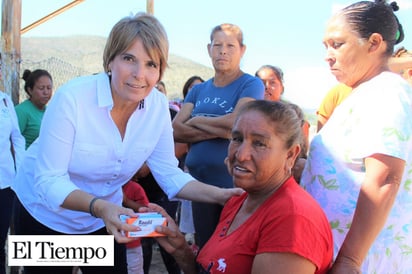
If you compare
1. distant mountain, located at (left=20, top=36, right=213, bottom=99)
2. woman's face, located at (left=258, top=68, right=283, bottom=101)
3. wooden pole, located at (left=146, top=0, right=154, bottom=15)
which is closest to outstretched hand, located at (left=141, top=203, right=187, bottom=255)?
distant mountain, located at (left=20, top=36, right=213, bottom=99)

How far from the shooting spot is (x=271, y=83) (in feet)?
15.1

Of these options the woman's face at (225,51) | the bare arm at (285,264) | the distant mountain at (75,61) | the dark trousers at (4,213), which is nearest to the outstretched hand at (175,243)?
the bare arm at (285,264)

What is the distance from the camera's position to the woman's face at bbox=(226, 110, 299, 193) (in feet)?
5.76

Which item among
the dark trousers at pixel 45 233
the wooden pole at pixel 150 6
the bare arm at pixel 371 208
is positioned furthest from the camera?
the wooden pole at pixel 150 6

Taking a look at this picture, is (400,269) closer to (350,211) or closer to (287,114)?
(350,211)

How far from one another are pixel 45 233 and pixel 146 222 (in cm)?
82

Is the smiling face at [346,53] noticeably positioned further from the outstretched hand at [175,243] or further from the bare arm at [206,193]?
the outstretched hand at [175,243]

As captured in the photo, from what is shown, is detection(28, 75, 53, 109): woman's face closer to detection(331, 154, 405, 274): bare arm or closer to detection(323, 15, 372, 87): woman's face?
detection(323, 15, 372, 87): woman's face

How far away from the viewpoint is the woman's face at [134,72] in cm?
222

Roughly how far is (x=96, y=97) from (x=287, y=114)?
3.46 feet

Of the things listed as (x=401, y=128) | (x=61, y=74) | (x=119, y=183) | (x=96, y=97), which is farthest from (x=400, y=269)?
(x=61, y=74)

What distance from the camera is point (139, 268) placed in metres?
3.74

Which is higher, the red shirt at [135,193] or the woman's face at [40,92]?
the woman's face at [40,92]

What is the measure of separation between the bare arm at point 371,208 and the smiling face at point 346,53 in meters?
0.42
